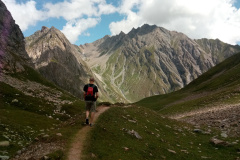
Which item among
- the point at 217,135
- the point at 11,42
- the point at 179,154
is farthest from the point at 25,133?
the point at 11,42

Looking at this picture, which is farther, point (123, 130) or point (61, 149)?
point (123, 130)

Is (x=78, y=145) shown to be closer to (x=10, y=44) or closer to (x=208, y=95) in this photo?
(x=208, y=95)

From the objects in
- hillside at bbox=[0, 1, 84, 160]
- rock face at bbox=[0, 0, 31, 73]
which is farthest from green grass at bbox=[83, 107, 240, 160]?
rock face at bbox=[0, 0, 31, 73]

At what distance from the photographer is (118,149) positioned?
17156mm

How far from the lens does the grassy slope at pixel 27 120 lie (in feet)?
62.8

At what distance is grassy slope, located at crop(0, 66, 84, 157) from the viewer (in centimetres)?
1913

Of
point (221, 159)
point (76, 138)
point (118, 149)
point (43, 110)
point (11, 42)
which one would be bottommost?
point (221, 159)

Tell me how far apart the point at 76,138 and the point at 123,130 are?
7.01m

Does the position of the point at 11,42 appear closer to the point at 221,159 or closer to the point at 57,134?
the point at 57,134

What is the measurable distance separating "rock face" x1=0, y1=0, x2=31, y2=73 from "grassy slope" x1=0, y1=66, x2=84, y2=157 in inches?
320

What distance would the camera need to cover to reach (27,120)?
38.5 meters

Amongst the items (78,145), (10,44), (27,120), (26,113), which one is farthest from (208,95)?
(10,44)

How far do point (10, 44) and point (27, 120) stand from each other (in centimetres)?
9773

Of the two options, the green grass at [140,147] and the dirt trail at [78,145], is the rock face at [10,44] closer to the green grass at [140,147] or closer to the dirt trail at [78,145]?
the dirt trail at [78,145]
